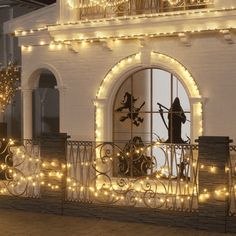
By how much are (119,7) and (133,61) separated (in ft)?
4.71

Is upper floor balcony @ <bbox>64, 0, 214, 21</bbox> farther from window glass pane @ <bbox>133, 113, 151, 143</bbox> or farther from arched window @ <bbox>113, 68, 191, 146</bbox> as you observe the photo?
window glass pane @ <bbox>133, 113, 151, 143</bbox>

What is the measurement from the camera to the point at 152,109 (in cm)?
1530

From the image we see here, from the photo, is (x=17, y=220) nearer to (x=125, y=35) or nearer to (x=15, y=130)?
(x=125, y=35)

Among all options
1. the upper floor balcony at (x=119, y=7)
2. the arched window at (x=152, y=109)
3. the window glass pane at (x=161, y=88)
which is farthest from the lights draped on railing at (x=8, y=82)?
the window glass pane at (x=161, y=88)

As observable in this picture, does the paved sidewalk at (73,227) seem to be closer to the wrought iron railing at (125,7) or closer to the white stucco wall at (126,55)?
the white stucco wall at (126,55)

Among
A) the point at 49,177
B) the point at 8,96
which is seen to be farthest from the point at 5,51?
the point at 49,177

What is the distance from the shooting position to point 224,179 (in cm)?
1077

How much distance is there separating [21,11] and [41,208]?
1148 cm

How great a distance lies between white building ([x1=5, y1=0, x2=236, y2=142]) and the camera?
13734 mm

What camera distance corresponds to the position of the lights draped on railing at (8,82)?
757 inches

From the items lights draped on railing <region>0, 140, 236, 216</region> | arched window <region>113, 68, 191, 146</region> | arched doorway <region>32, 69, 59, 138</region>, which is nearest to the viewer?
lights draped on railing <region>0, 140, 236, 216</region>

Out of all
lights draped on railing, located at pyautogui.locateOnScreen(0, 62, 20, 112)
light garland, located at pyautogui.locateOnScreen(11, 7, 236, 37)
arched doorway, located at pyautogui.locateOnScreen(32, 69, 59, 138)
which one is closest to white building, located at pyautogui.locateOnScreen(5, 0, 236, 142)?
light garland, located at pyautogui.locateOnScreen(11, 7, 236, 37)

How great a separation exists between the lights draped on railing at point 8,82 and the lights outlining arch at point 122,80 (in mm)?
4973

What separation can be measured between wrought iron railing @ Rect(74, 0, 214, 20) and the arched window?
1539 mm
